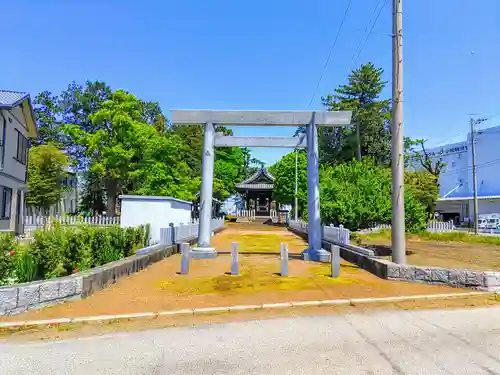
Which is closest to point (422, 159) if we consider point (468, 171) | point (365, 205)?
point (468, 171)

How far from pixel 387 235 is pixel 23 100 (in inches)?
930

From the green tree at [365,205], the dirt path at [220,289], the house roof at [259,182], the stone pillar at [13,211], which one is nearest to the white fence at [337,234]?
the green tree at [365,205]

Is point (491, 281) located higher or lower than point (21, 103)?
lower

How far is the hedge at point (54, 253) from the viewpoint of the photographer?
21.9 ft

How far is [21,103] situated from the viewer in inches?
819

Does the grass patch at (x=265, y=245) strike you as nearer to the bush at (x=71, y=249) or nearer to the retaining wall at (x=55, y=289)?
the bush at (x=71, y=249)

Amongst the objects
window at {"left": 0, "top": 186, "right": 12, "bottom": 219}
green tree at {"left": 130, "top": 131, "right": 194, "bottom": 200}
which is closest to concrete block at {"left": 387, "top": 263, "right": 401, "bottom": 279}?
window at {"left": 0, "top": 186, "right": 12, "bottom": 219}

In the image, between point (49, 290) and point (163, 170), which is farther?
point (163, 170)

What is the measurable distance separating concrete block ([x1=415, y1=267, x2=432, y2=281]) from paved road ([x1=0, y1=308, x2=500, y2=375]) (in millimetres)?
2556

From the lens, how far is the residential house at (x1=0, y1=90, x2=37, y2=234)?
18630 mm

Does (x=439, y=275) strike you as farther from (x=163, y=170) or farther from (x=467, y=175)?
(x=467, y=175)

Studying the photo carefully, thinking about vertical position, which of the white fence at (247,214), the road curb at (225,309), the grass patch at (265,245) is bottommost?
the grass patch at (265,245)

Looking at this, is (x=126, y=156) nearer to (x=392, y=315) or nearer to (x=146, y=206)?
(x=146, y=206)

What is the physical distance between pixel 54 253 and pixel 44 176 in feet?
89.4
